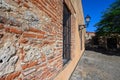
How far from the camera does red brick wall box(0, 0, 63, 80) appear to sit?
1057 millimetres

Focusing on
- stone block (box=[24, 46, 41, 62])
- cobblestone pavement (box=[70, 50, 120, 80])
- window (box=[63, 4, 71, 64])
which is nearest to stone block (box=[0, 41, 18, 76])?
stone block (box=[24, 46, 41, 62])

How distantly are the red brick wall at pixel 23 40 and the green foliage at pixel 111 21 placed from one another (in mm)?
14444

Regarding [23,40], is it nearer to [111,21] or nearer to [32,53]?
[32,53]

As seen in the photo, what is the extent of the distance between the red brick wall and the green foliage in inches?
569

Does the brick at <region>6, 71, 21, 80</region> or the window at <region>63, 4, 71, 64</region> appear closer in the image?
the brick at <region>6, 71, 21, 80</region>

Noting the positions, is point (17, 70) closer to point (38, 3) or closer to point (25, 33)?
point (25, 33)

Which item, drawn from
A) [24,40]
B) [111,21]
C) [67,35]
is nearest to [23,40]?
[24,40]

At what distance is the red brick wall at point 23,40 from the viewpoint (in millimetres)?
1057

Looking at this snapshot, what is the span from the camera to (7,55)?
42.8 inches

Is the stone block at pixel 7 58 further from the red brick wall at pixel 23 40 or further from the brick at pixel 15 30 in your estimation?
the brick at pixel 15 30

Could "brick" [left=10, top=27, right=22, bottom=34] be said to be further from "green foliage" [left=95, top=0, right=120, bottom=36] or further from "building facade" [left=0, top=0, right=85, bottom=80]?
"green foliage" [left=95, top=0, right=120, bottom=36]

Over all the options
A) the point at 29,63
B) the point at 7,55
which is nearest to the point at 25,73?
the point at 29,63

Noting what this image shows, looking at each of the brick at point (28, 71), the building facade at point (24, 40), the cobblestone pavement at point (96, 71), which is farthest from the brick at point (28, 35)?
the cobblestone pavement at point (96, 71)

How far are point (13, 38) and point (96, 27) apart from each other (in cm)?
1741
